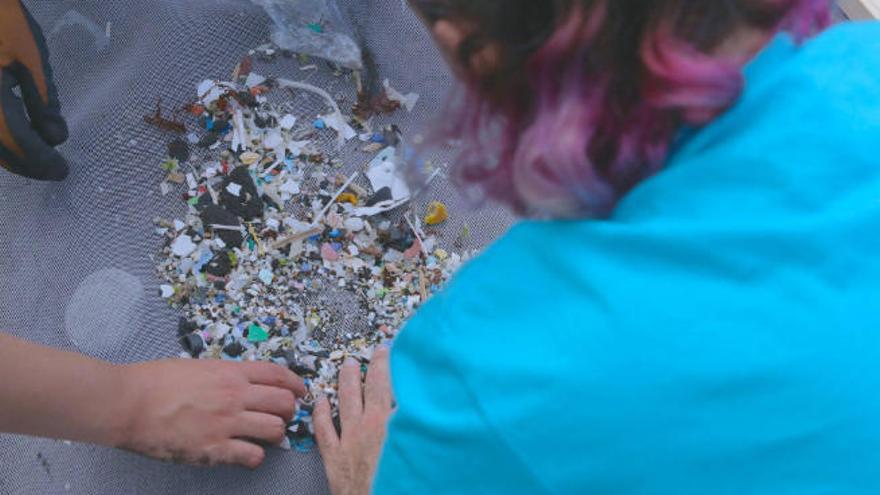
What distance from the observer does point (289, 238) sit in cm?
91

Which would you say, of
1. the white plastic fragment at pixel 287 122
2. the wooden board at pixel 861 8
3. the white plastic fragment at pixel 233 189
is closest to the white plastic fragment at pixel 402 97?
the white plastic fragment at pixel 287 122

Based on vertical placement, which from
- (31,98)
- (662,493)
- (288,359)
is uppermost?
(31,98)

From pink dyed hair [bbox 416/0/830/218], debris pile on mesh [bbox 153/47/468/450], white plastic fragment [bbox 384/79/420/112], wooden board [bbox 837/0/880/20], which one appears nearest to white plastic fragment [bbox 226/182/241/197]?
debris pile on mesh [bbox 153/47/468/450]

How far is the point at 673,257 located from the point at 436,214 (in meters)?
0.55

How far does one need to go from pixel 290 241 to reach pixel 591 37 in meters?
0.60

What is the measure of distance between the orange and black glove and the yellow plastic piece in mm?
443

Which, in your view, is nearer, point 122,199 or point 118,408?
point 118,408

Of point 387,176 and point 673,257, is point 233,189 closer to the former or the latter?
point 387,176

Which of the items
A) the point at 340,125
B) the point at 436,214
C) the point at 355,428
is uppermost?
the point at 340,125

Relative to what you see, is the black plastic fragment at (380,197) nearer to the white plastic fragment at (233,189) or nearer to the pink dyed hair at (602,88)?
the white plastic fragment at (233,189)

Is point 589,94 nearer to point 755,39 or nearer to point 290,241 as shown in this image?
point 755,39

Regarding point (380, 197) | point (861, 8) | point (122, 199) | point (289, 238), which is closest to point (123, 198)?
point (122, 199)

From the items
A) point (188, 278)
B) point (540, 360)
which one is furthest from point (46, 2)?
point (540, 360)

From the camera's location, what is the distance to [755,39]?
0.44 metres
